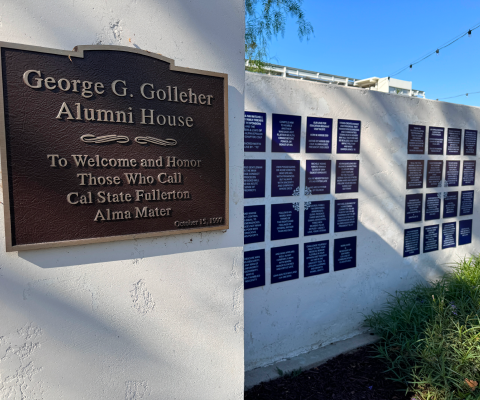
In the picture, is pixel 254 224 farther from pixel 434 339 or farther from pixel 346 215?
pixel 434 339

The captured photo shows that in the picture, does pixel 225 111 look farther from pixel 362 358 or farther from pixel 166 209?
pixel 362 358

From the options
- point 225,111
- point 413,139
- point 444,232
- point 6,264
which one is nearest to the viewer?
point 6,264

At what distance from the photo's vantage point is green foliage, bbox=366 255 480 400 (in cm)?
273

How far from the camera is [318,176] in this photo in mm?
3361

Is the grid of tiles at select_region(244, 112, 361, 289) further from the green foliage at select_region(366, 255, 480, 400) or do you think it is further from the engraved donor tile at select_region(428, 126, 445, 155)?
the engraved donor tile at select_region(428, 126, 445, 155)

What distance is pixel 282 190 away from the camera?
316 centimetres

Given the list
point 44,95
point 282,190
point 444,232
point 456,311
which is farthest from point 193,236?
point 444,232

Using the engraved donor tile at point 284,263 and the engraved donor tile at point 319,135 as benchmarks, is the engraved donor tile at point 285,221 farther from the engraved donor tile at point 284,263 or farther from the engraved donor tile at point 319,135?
the engraved donor tile at point 319,135

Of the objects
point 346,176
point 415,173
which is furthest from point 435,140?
point 346,176

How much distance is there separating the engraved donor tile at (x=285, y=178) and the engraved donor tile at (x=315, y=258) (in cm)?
60

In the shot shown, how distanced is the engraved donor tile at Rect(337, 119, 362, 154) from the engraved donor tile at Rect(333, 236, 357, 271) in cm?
97

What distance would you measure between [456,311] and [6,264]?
3855 millimetres

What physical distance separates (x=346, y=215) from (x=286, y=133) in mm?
1166

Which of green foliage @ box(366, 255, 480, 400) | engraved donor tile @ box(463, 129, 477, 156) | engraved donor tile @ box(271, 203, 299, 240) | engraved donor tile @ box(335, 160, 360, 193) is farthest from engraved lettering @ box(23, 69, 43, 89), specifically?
engraved donor tile @ box(463, 129, 477, 156)
